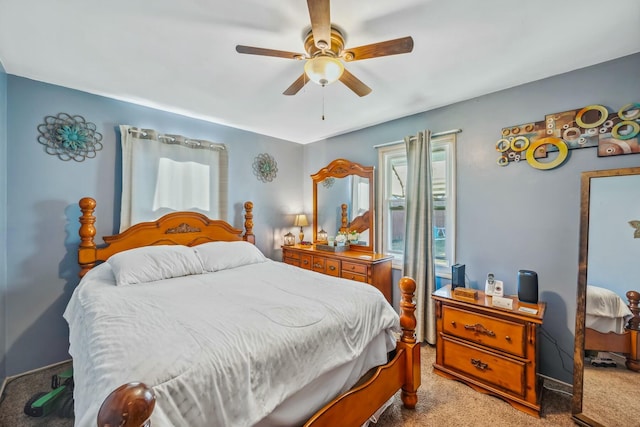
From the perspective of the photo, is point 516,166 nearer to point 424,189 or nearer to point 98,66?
point 424,189

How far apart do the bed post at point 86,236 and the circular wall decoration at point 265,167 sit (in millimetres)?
1861

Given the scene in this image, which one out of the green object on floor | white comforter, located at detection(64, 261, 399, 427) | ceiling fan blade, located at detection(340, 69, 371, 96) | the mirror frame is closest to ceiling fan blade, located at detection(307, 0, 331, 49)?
ceiling fan blade, located at detection(340, 69, 371, 96)

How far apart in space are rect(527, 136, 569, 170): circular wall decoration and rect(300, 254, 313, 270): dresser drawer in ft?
8.17

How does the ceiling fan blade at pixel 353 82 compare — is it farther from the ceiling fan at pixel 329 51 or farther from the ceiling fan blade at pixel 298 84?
the ceiling fan blade at pixel 298 84

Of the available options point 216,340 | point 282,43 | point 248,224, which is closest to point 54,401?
point 216,340

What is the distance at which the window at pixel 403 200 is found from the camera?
2705 mm

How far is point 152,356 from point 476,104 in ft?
10.2

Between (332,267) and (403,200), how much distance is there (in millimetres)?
1189

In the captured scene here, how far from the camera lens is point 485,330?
196cm

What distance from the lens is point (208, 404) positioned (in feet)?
3.05

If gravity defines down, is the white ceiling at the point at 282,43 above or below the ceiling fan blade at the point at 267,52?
above

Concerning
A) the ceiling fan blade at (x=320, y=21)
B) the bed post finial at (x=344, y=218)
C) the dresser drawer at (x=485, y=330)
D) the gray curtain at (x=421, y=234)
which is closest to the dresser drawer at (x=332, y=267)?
the bed post finial at (x=344, y=218)

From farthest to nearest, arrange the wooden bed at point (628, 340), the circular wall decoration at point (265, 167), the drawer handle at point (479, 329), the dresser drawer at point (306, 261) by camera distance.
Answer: the circular wall decoration at point (265, 167) → the dresser drawer at point (306, 261) → the drawer handle at point (479, 329) → the wooden bed at point (628, 340)

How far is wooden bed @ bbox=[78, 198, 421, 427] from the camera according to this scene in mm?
693
